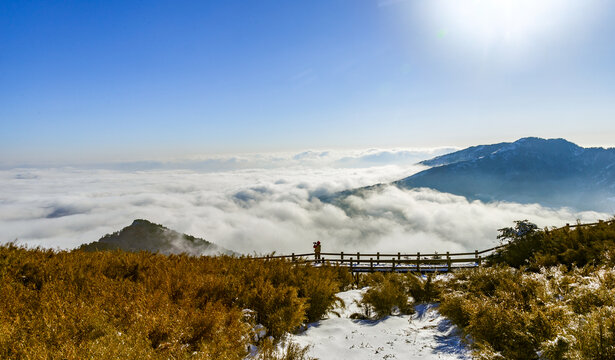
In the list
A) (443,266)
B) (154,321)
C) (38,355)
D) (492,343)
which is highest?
(38,355)

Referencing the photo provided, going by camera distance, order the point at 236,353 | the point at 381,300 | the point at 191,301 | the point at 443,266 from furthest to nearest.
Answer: the point at 443,266, the point at 381,300, the point at 191,301, the point at 236,353

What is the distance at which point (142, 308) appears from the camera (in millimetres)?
4609

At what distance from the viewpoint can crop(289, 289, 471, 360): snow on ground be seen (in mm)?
5586

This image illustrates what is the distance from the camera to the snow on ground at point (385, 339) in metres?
5.59

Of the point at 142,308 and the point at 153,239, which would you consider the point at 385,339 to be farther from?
the point at 153,239

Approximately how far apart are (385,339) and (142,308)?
4.82m

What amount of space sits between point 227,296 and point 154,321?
2254 millimetres

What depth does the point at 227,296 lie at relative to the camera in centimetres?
643

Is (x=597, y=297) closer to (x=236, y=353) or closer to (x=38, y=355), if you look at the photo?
(x=236, y=353)

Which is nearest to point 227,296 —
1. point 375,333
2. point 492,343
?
point 375,333

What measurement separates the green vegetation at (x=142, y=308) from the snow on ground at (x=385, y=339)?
0.63m

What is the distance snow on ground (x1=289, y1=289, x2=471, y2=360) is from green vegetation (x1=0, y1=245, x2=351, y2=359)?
2.05ft

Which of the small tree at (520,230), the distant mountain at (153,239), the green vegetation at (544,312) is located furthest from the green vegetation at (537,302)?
the distant mountain at (153,239)

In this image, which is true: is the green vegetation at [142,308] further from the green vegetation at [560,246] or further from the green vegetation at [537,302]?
the green vegetation at [560,246]
